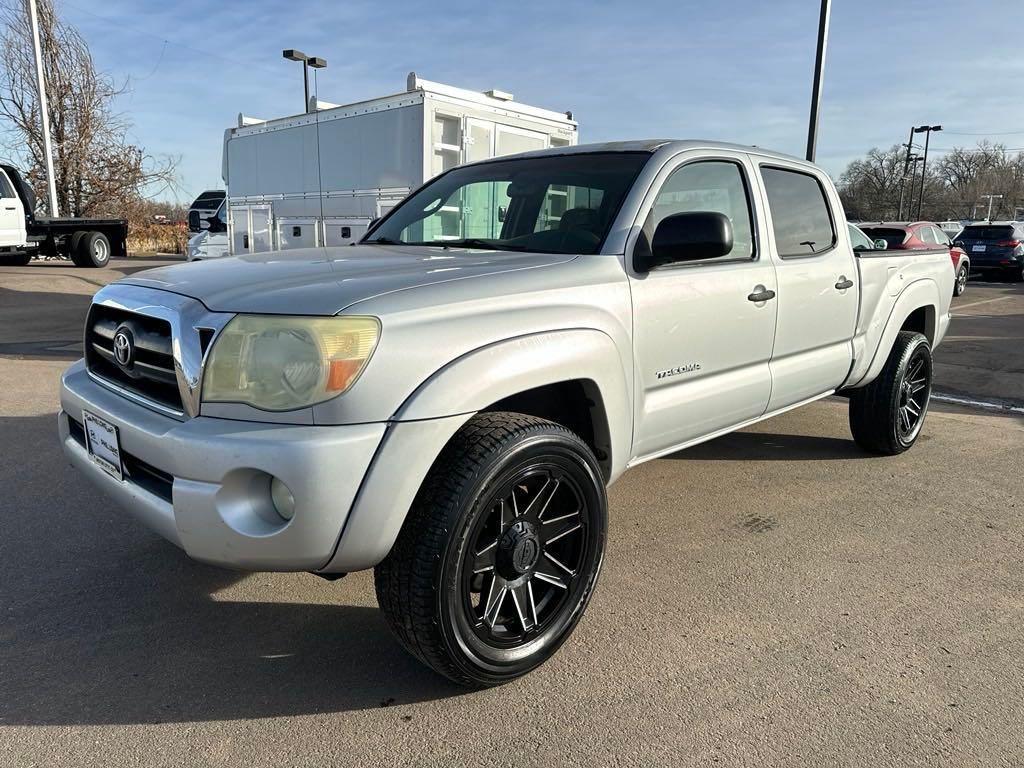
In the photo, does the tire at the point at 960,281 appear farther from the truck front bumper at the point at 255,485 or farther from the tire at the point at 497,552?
the truck front bumper at the point at 255,485

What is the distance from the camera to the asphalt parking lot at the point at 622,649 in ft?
7.37

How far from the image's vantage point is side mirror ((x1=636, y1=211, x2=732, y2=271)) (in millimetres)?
2898

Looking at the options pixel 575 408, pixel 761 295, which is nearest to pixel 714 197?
pixel 761 295

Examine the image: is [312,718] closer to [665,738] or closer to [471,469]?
[471,469]

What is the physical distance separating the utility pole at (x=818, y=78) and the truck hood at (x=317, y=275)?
36.4ft

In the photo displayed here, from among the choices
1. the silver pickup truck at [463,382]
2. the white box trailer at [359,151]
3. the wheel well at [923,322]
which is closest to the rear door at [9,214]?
the white box trailer at [359,151]

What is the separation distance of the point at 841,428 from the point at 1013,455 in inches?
43.2

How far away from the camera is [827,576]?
131 inches

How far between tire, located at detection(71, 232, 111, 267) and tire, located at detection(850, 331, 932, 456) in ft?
60.7

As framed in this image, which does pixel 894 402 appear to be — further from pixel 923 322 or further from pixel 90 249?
pixel 90 249

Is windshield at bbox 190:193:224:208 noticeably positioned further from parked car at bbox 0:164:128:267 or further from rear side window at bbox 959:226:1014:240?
rear side window at bbox 959:226:1014:240

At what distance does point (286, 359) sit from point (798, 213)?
301 cm

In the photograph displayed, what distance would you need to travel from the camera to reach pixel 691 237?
2914mm

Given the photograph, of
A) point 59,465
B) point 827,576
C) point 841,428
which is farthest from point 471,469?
point 841,428
